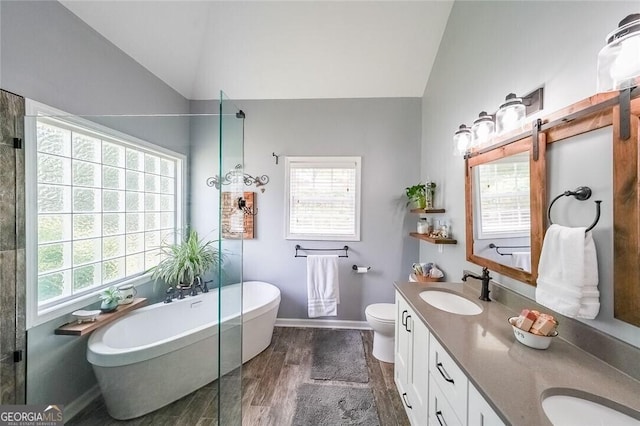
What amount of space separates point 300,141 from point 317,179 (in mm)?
505

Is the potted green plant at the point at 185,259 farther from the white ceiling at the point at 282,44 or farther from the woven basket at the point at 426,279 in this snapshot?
the woven basket at the point at 426,279

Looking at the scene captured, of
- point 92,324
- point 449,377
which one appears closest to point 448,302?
point 449,377

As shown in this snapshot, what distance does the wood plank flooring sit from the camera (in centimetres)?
158

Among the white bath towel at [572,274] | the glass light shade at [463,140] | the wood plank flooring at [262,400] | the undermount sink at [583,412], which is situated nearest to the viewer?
the undermount sink at [583,412]

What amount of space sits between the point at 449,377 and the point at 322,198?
2.12 meters

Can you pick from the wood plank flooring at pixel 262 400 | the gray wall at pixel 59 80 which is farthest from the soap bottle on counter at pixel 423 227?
the gray wall at pixel 59 80

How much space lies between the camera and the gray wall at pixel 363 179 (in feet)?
9.17

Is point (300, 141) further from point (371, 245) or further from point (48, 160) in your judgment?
point (48, 160)

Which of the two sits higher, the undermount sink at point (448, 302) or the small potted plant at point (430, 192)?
the small potted plant at point (430, 192)

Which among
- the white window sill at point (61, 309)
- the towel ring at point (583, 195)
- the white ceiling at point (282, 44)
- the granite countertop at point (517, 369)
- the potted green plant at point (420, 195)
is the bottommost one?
the white window sill at point (61, 309)

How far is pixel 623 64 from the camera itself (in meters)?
0.76

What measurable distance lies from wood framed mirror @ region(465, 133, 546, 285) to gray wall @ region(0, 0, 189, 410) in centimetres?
267

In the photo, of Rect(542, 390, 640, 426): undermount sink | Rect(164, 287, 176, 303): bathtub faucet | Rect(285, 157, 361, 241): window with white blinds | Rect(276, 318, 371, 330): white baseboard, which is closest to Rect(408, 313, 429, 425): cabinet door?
Rect(542, 390, 640, 426): undermount sink

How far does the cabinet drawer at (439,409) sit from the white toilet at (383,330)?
908 mm
